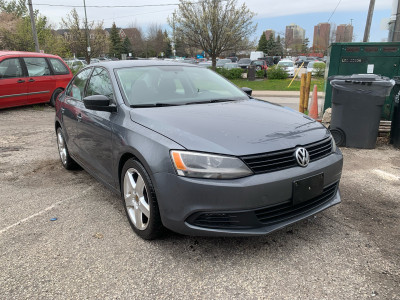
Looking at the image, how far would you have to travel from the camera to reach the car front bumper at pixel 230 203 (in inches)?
89.1

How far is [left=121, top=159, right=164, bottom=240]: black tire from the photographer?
255 cm

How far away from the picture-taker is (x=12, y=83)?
9.16 m

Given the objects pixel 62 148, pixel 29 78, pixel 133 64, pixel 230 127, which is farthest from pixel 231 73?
pixel 230 127

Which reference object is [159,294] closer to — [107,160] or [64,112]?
[107,160]

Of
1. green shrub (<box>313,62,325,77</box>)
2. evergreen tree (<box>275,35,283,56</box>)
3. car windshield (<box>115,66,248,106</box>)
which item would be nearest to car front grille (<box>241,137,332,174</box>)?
car windshield (<box>115,66,248,106</box>)

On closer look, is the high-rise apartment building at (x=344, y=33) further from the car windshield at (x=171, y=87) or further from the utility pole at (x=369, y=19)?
the car windshield at (x=171, y=87)

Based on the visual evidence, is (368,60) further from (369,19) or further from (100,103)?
(369,19)

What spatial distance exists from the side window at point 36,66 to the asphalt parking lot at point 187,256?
266 inches

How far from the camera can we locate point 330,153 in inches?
112

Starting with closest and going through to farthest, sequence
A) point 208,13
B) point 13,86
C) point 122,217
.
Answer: point 122,217 < point 13,86 < point 208,13

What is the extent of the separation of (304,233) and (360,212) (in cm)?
82

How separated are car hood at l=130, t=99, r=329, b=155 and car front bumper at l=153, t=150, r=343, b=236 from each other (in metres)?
0.22

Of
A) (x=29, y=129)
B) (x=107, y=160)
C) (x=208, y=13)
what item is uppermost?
(x=208, y=13)

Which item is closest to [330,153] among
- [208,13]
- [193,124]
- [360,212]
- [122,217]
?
[360,212]
